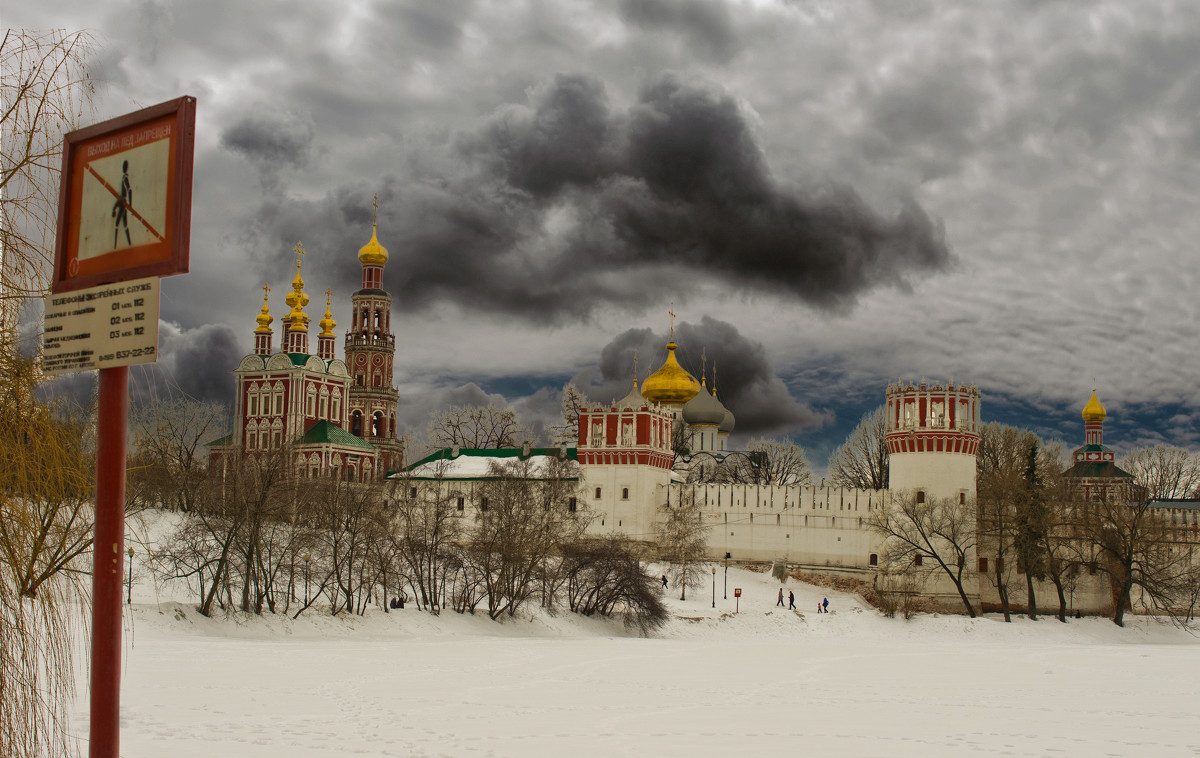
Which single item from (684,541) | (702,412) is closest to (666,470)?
(684,541)

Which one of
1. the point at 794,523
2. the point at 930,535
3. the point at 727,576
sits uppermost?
the point at 794,523

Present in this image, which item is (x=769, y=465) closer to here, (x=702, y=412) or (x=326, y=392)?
(x=702, y=412)

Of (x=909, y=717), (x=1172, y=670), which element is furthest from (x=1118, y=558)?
(x=909, y=717)

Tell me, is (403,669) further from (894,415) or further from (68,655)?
(894,415)

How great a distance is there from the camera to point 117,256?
23.7 feet

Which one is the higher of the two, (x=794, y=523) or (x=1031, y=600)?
(x=794, y=523)

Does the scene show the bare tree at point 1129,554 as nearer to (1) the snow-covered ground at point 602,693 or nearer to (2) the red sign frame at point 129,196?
(1) the snow-covered ground at point 602,693

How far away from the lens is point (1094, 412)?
9362 cm

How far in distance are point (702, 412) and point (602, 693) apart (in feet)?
208

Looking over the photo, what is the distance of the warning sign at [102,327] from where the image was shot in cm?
695

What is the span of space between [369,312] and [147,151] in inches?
3453

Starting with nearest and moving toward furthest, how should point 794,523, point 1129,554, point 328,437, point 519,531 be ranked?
point 519,531, point 1129,554, point 794,523, point 328,437

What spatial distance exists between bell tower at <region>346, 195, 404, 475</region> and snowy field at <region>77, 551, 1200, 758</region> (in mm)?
46705

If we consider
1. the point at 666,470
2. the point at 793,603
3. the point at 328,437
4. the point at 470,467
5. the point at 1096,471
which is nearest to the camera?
the point at 793,603
